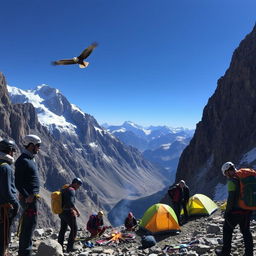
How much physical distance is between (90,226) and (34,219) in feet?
32.7

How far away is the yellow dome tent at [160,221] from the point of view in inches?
734

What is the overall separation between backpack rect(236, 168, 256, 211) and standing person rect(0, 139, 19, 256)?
6.87 meters

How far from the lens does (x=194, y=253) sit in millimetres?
11711

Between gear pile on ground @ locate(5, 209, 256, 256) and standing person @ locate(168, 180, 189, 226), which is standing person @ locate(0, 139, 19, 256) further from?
standing person @ locate(168, 180, 189, 226)

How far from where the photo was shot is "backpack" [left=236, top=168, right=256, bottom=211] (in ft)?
35.1

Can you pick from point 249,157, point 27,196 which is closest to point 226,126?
point 249,157

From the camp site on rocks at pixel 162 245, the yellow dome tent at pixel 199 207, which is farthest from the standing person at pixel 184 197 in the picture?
the yellow dome tent at pixel 199 207

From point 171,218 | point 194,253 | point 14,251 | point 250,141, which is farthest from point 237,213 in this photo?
point 250,141

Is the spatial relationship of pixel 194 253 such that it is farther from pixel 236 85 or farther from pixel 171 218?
pixel 236 85

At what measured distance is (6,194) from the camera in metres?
9.48

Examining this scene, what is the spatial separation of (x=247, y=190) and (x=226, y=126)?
111 metres

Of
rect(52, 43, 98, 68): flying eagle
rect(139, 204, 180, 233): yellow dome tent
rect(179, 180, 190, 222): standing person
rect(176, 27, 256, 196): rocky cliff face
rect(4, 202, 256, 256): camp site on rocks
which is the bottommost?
rect(4, 202, 256, 256): camp site on rocks

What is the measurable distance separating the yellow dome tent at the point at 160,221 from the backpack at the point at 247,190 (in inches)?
338

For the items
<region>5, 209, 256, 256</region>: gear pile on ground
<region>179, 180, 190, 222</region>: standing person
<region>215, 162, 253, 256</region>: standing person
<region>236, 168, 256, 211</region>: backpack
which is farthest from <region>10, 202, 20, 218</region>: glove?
<region>179, 180, 190, 222</region>: standing person
